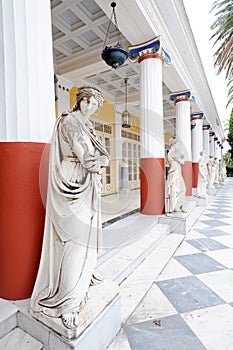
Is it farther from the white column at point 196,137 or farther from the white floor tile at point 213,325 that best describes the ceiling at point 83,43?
the white floor tile at point 213,325

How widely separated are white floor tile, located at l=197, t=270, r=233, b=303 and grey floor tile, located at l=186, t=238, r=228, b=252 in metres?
0.65

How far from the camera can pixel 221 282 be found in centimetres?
208

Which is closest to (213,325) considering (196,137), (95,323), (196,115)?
(95,323)

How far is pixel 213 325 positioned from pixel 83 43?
477 centimetres

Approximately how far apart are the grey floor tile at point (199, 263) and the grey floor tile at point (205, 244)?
0.80ft

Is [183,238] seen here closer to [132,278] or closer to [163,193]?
[163,193]

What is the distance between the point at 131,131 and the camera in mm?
9242

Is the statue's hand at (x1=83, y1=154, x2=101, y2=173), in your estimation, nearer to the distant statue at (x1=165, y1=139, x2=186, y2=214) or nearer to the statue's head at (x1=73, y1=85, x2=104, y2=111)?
the statue's head at (x1=73, y1=85, x2=104, y2=111)

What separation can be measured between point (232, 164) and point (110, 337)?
77.8ft

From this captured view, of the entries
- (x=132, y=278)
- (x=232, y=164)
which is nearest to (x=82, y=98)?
(x=132, y=278)

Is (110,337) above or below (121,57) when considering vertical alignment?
below

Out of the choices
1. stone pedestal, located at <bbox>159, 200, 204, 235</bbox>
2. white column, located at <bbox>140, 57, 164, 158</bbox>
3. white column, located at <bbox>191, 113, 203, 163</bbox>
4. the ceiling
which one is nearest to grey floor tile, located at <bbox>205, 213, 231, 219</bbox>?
stone pedestal, located at <bbox>159, 200, 204, 235</bbox>

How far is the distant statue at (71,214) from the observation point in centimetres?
113

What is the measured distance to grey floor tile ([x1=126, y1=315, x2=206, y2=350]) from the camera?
1324 millimetres
